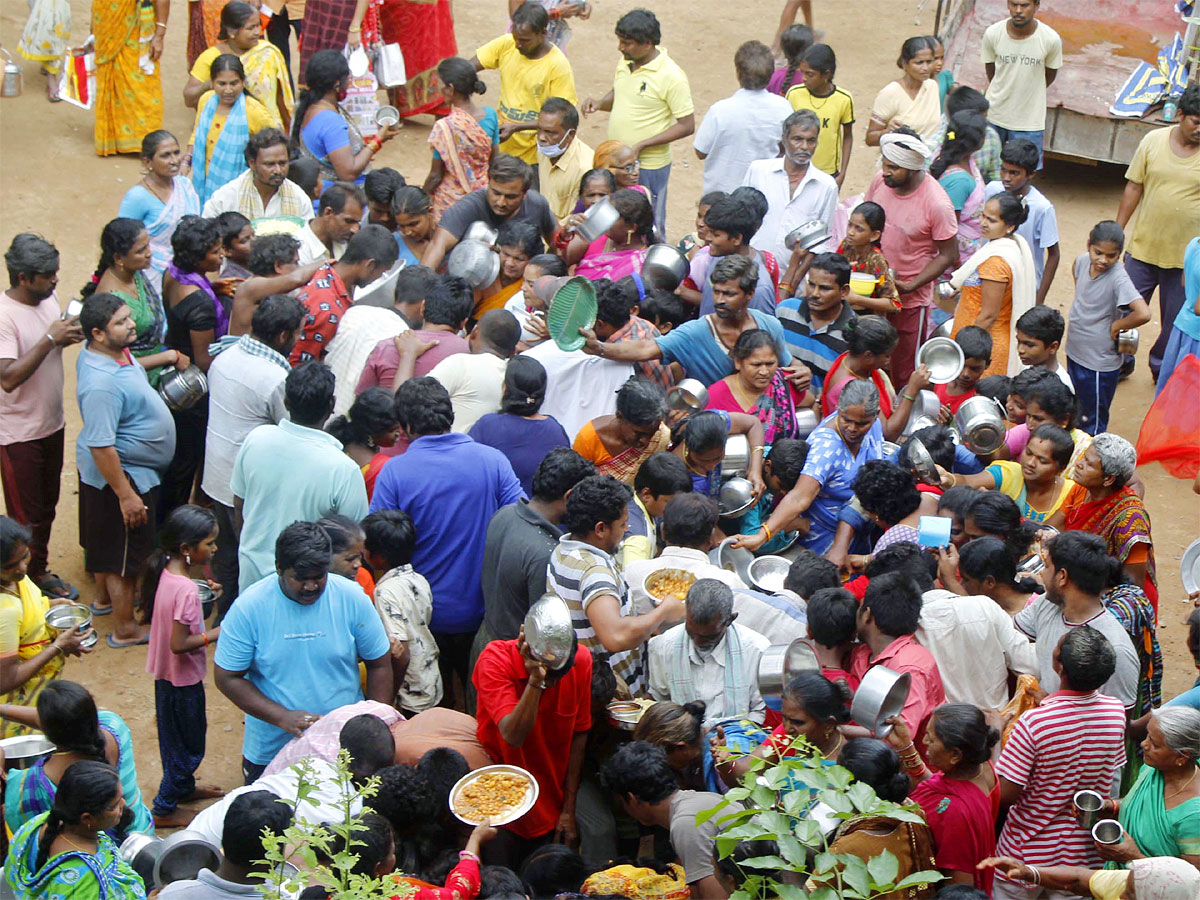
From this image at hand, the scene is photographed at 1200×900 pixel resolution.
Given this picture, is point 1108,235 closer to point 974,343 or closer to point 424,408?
point 974,343

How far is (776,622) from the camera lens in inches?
177

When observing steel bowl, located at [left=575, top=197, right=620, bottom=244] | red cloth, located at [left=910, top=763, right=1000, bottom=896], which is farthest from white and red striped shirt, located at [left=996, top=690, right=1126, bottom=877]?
steel bowl, located at [left=575, top=197, right=620, bottom=244]

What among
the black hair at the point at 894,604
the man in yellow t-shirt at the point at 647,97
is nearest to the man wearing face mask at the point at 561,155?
the man in yellow t-shirt at the point at 647,97

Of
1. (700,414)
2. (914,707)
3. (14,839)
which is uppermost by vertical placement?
(700,414)

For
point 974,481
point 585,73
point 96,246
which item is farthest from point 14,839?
point 585,73

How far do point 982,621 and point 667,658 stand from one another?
3.54 feet

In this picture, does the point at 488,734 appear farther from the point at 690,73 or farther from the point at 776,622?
the point at 690,73

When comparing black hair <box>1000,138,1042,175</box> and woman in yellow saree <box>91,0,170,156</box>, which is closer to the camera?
black hair <box>1000,138,1042,175</box>

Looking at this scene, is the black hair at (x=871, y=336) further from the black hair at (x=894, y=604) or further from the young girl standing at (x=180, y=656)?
the young girl standing at (x=180, y=656)

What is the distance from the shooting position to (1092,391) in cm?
770

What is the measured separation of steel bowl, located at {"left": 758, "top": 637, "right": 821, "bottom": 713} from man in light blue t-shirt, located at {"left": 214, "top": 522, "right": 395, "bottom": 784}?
1321 mm

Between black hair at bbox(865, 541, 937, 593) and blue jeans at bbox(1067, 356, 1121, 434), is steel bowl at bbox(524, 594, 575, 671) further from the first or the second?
blue jeans at bbox(1067, 356, 1121, 434)

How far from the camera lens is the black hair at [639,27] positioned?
8.20 m

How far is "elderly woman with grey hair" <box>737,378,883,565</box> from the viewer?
206 inches
